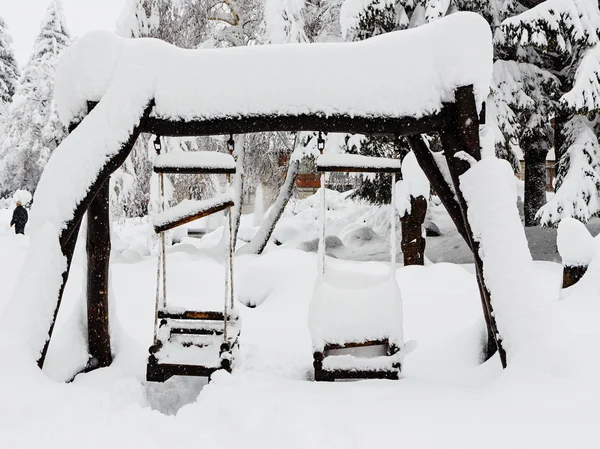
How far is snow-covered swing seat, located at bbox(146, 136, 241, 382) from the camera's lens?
3.29 m

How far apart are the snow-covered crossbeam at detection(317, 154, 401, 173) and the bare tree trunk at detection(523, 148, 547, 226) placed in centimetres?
910

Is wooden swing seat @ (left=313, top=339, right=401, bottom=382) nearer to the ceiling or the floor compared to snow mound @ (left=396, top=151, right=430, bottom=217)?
nearer to the floor

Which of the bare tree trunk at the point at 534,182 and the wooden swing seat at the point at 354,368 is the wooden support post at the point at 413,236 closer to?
the bare tree trunk at the point at 534,182

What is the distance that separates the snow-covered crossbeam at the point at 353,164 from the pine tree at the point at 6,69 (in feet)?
92.6

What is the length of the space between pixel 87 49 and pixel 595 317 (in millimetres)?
4864

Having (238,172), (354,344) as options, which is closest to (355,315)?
(354,344)

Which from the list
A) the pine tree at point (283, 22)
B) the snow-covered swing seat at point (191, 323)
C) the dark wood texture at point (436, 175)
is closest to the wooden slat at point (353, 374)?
the snow-covered swing seat at point (191, 323)

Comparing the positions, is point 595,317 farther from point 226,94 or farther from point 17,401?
point 17,401

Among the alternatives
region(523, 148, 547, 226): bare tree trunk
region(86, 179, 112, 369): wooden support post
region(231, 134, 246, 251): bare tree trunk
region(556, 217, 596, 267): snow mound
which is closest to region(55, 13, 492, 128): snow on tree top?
region(86, 179, 112, 369): wooden support post

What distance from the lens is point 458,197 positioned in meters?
3.38

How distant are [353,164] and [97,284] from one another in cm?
222

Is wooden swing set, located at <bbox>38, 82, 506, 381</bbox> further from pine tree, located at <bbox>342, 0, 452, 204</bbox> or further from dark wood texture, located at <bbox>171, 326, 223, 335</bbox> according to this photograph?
pine tree, located at <bbox>342, 0, 452, 204</bbox>

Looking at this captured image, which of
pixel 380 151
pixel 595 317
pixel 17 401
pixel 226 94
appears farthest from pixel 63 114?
pixel 380 151

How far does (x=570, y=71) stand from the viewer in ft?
31.8
